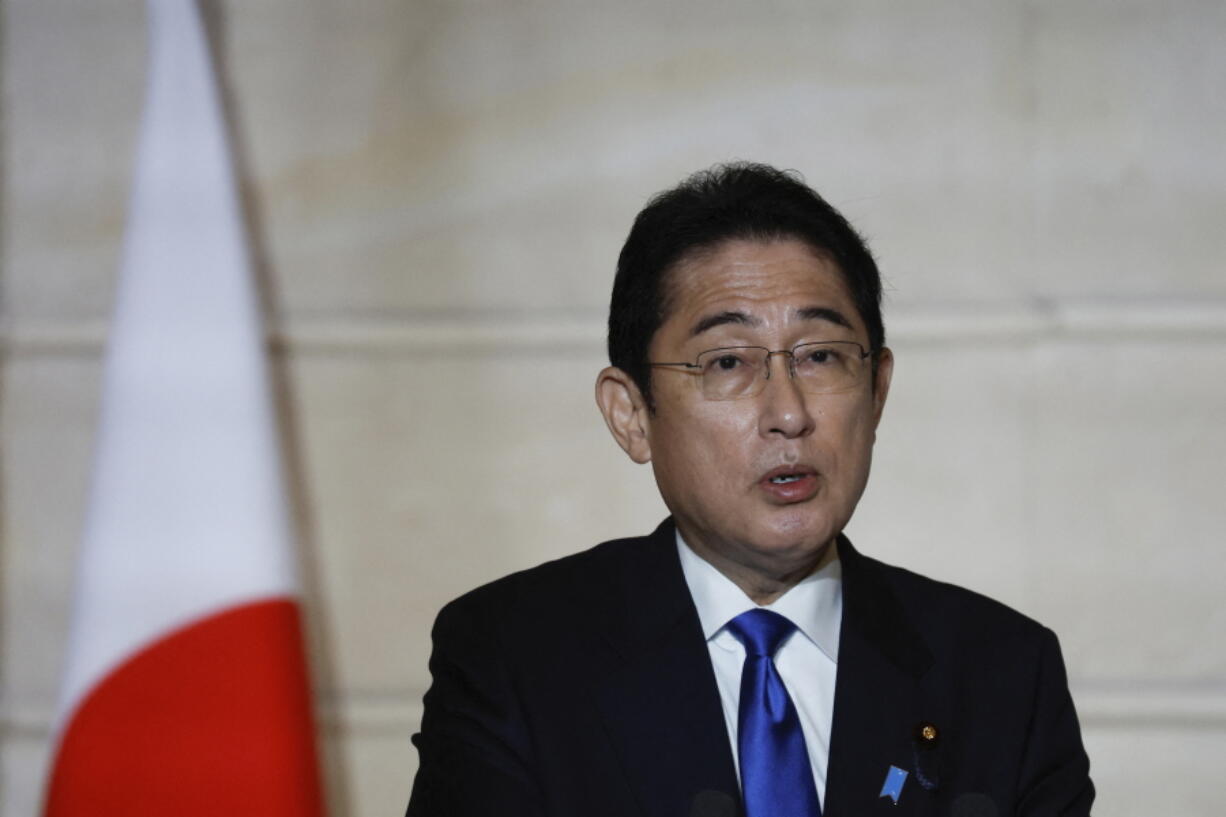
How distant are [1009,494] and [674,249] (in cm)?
99

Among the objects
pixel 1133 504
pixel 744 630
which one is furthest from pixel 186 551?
pixel 1133 504

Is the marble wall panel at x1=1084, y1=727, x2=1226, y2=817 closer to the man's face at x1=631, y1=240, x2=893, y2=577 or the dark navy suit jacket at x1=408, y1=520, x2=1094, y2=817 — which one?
the dark navy suit jacket at x1=408, y1=520, x2=1094, y2=817

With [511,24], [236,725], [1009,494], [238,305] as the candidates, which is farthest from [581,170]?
[236,725]

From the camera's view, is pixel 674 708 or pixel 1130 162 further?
pixel 1130 162

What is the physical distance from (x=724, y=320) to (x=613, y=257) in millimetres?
835

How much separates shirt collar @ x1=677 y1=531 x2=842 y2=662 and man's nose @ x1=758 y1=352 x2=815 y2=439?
23 cm

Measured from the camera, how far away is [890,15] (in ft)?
7.97

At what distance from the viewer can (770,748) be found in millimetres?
1563

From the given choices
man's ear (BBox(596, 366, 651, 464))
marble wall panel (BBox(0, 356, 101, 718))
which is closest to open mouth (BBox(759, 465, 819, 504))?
man's ear (BBox(596, 366, 651, 464))

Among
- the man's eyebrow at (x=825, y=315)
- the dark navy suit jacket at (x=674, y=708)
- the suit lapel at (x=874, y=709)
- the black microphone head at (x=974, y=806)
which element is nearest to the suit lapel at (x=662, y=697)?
the dark navy suit jacket at (x=674, y=708)

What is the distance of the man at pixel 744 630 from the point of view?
1.56 metres

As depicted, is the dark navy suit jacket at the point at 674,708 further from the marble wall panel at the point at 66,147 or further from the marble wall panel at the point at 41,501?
the marble wall panel at the point at 66,147

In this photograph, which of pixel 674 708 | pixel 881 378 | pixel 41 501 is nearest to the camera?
pixel 674 708

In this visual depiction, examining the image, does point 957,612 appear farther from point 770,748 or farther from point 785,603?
point 770,748
